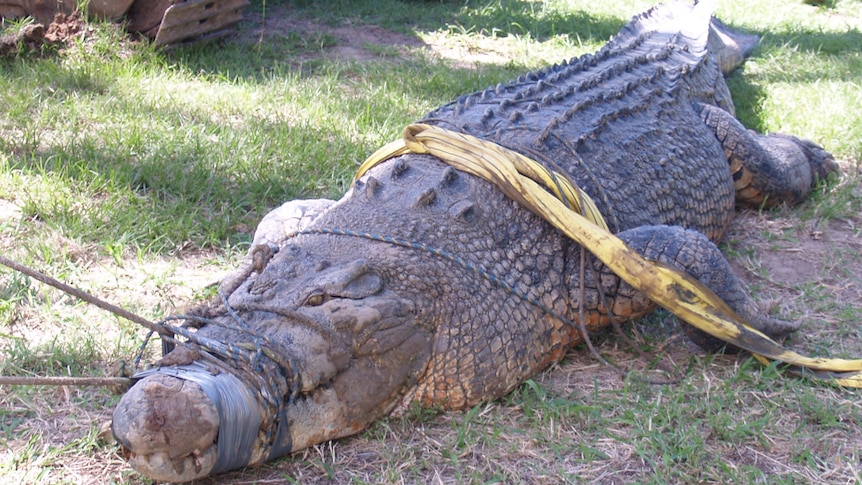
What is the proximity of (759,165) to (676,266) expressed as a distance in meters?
1.60

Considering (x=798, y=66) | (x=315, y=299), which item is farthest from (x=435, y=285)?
(x=798, y=66)

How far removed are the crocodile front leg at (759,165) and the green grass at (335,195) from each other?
11cm

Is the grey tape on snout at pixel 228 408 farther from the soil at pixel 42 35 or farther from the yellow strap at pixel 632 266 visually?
the soil at pixel 42 35

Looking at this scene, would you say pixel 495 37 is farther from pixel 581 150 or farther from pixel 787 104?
pixel 581 150

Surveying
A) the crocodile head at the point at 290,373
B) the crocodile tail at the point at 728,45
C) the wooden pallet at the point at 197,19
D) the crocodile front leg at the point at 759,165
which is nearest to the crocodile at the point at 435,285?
the crocodile head at the point at 290,373

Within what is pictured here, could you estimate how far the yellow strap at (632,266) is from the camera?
2.77m

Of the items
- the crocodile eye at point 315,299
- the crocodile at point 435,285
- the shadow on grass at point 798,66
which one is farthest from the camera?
the shadow on grass at point 798,66

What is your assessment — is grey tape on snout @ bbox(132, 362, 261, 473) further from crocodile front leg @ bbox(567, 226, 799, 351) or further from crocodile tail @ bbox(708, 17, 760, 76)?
crocodile tail @ bbox(708, 17, 760, 76)

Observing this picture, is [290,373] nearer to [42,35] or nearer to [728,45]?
[42,35]

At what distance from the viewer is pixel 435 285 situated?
2555 mm

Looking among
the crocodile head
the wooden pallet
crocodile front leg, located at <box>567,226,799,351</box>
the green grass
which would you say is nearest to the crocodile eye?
the crocodile head

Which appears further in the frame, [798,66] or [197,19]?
[798,66]

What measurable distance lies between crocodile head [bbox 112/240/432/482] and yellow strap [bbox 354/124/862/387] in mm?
587

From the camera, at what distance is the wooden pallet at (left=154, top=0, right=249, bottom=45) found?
559 cm
